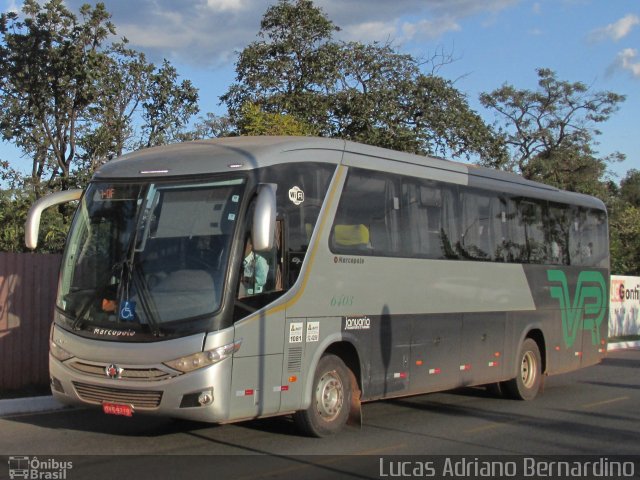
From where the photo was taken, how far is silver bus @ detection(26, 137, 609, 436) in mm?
8070

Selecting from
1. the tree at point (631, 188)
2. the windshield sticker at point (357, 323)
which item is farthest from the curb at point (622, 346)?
the tree at point (631, 188)

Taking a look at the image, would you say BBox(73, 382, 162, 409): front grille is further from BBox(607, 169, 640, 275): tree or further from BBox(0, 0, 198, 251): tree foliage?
BBox(607, 169, 640, 275): tree

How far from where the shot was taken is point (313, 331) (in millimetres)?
9086

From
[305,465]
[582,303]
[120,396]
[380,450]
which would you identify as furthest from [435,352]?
[582,303]

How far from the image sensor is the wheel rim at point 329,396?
927 centimetres

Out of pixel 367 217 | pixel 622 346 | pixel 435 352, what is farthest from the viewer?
pixel 622 346

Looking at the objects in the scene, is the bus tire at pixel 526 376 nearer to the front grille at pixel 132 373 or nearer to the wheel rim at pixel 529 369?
the wheel rim at pixel 529 369

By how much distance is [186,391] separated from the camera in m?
7.90

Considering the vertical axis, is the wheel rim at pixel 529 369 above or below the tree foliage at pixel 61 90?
below

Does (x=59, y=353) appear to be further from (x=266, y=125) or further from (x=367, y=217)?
(x=266, y=125)

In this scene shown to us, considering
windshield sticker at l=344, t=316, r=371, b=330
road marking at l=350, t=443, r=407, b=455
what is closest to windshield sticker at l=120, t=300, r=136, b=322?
windshield sticker at l=344, t=316, r=371, b=330

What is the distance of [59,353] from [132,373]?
1177 mm

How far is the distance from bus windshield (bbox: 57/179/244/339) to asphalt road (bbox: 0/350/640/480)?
1409mm

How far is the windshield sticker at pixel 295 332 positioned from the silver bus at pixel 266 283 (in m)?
0.02
